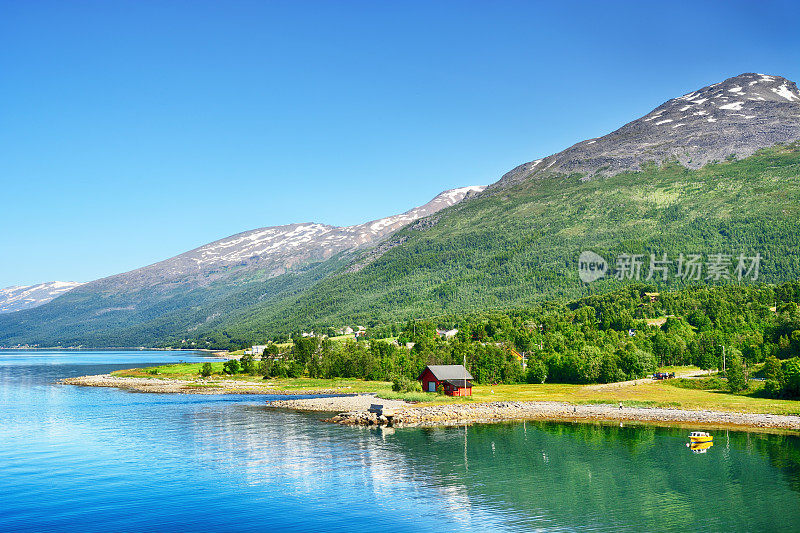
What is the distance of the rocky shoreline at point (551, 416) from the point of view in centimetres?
7038

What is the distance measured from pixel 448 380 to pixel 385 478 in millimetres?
52285

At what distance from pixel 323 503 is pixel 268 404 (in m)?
58.6

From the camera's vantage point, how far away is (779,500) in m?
39.7

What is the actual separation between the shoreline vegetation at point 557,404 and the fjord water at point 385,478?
243 inches

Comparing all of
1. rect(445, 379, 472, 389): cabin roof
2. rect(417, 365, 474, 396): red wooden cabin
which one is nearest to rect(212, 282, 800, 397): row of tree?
rect(417, 365, 474, 396): red wooden cabin

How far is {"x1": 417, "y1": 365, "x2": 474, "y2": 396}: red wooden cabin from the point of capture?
9731 cm

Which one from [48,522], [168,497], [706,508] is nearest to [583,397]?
[706,508]

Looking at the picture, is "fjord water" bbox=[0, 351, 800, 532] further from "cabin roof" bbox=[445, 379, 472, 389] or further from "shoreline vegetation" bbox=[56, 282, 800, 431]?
"cabin roof" bbox=[445, 379, 472, 389]

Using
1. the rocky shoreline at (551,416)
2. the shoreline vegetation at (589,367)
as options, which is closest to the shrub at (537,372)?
the shoreline vegetation at (589,367)

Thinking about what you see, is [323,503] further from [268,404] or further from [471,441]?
[268,404]

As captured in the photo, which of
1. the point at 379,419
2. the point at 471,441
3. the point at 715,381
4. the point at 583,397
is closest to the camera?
the point at 471,441

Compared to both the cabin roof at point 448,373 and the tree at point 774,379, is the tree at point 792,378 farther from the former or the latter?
the cabin roof at point 448,373

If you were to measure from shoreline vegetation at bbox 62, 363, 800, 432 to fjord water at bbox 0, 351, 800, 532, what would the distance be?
617 cm

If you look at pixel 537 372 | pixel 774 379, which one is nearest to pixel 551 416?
pixel 774 379
